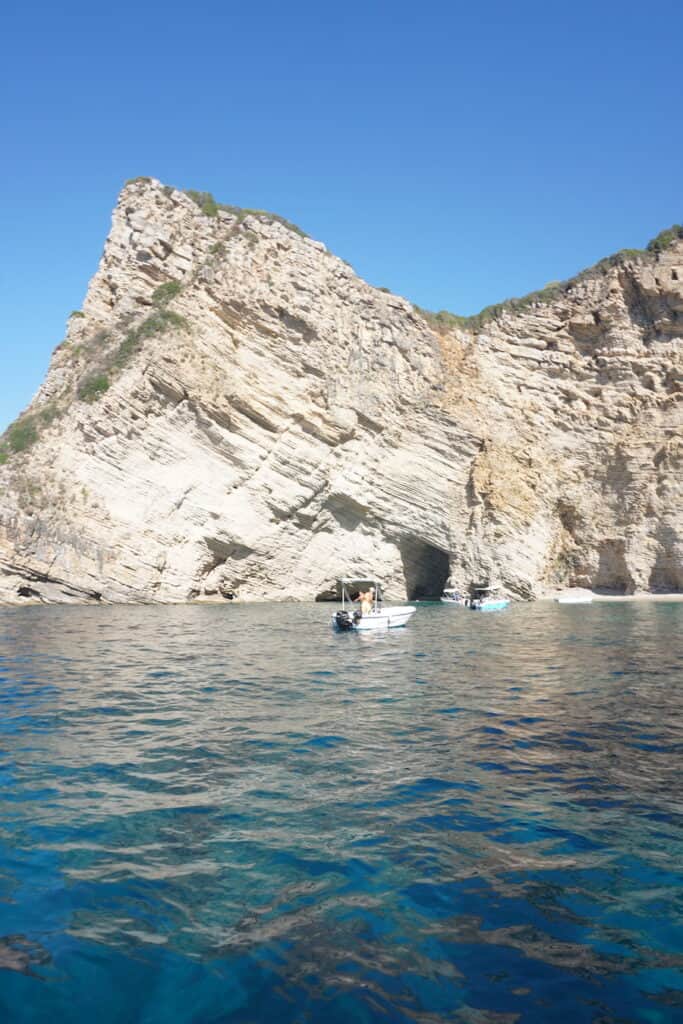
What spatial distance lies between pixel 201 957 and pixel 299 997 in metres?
0.75

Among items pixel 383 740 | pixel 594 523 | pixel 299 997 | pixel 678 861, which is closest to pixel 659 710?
pixel 383 740

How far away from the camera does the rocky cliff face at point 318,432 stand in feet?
125

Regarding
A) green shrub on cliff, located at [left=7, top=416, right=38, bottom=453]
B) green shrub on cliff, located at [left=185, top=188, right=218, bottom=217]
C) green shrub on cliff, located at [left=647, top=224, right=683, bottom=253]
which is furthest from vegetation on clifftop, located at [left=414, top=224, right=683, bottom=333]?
green shrub on cliff, located at [left=7, top=416, right=38, bottom=453]

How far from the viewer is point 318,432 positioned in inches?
1671

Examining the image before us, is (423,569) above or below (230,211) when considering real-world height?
below

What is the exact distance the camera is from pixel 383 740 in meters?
9.32

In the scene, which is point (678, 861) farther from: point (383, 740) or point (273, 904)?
point (383, 740)

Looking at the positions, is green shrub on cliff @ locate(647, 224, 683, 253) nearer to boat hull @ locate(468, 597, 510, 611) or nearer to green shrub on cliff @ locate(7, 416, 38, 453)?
boat hull @ locate(468, 597, 510, 611)

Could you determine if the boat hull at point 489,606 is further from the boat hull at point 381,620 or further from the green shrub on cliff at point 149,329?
the green shrub on cliff at point 149,329

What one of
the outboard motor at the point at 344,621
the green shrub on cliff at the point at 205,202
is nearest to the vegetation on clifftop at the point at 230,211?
the green shrub on cliff at the point at 205,202

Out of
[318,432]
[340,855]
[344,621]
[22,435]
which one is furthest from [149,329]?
[340,855]

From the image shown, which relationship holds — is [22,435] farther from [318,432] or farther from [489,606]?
[489,606]

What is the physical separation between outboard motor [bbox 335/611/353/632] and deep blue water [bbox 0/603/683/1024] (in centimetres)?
1047

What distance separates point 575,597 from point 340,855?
3849 cm
